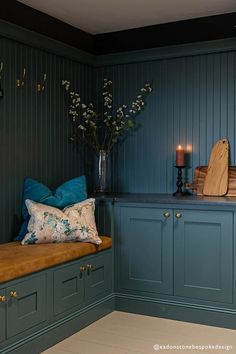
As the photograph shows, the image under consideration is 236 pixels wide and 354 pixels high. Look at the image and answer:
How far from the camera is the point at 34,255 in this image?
301 cm

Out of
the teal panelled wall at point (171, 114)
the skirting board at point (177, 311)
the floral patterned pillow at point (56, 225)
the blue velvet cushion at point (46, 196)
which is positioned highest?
the teal panelled wall at point (171, 114)

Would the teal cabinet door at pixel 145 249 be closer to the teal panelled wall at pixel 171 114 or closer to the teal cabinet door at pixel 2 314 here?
the teal panelled wall at pixel 171 114

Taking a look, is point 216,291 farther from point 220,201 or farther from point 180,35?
point 180,35

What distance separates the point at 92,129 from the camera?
428 cm

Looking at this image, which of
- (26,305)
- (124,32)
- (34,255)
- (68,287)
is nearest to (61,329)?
(68,287)

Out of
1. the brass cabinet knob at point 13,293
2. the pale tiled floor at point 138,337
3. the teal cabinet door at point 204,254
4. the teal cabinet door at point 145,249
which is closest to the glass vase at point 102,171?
the teal cabinet door at point 145,249

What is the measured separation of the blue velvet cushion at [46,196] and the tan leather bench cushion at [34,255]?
0.23 metres

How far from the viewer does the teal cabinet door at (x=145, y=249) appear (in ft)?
12.0

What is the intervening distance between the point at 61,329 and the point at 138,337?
51 cm

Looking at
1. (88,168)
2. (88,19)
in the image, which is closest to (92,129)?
(88,168)

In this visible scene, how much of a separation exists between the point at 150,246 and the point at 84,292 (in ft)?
2.03

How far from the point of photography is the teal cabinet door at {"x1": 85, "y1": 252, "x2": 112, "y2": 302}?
3.51 meters

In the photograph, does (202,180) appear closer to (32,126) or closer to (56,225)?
(56,225)

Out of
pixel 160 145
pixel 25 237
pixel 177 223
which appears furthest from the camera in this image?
pixel 160 145
